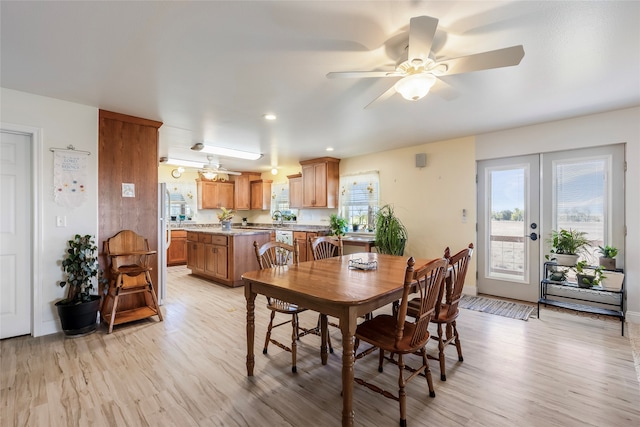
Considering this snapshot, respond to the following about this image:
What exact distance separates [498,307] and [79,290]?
16.0 ft

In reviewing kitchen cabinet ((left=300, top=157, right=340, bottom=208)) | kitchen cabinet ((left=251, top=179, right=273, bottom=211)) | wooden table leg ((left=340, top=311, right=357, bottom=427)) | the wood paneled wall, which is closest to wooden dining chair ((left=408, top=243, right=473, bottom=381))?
wooden table leg ((left=340, top=311, right=357, bottom=427))

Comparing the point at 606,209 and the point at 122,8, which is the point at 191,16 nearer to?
the point at 122,8

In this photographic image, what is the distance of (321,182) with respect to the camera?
614 centimetres

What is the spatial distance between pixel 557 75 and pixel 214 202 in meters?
7.25

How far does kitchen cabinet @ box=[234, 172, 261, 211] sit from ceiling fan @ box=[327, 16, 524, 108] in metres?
6.43

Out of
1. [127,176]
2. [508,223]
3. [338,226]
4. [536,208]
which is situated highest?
[127,176]

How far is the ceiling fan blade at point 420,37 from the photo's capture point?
150cm

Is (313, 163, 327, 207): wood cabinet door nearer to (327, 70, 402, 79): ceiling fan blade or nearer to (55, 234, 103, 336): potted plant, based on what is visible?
(55, 234, 103, 336): potted plant

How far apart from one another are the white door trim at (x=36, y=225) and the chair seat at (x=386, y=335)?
3190 millimetres

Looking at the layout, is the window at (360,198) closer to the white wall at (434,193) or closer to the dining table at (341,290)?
the white wall at (434,193)

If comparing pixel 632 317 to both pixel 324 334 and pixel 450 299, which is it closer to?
pixel 450 299

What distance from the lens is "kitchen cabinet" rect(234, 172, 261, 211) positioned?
807cm

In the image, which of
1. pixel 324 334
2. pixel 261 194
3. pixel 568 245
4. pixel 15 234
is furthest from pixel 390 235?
pixel 15 234

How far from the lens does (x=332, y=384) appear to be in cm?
217
